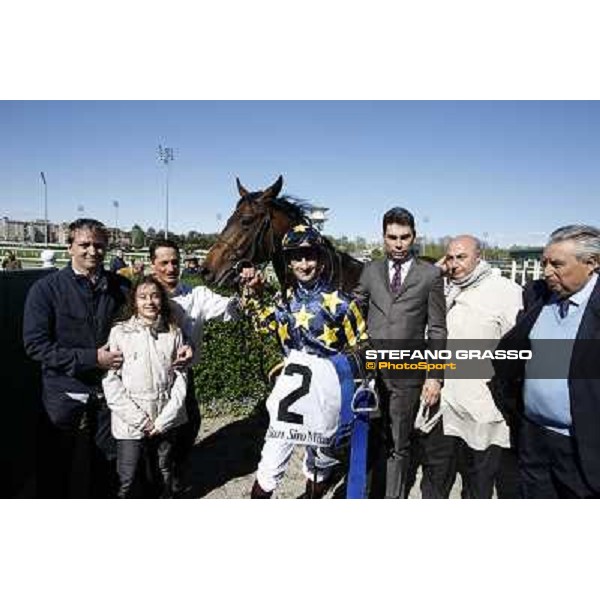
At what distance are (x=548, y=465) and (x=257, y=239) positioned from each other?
2.03 meters

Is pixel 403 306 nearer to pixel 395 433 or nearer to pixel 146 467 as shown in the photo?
pixel 395 433

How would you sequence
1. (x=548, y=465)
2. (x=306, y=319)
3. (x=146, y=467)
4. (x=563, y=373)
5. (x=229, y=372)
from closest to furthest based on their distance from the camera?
(x=563, y=373), (x=548, y=465), (x=306, y=319), (x=146, y=467), (x=229, y=372)

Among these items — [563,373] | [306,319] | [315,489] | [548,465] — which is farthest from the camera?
[315,489]

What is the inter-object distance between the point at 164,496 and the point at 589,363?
2.26 metres

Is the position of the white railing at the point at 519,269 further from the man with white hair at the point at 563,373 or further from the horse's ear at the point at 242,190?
the horse's ear at the point at 242,190

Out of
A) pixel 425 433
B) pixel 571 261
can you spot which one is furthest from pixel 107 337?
pixel 571 261

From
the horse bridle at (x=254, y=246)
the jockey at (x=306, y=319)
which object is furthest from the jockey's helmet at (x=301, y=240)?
the horse bridle at (x=254, y=246)

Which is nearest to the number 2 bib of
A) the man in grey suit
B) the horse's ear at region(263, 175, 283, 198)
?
the man in grey suit

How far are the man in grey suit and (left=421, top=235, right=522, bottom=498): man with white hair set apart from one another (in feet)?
0.25

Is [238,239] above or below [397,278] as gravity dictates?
above

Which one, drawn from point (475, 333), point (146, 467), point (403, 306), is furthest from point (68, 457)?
point (475, 333)

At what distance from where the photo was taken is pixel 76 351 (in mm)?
2389

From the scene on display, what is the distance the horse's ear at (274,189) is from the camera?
275 cm

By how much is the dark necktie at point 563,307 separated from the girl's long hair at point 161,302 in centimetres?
186
